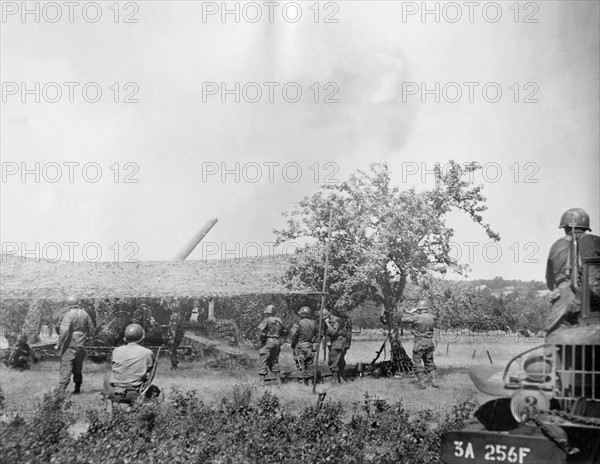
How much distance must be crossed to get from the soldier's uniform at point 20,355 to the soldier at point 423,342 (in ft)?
15.6

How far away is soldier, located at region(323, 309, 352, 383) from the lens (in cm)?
898

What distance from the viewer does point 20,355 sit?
Result: 8906 millimetres

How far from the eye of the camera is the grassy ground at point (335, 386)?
846 centimetres

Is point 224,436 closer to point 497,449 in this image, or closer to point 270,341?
point 270,341

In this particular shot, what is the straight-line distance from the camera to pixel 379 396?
850 centimetres

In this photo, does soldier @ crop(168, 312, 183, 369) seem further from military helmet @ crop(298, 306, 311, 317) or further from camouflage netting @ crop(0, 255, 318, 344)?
military helmet @ crop(298, 306, 311, 317)

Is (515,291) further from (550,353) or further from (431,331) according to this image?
(550,353)

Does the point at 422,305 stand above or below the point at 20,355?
above

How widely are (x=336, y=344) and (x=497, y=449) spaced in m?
4.07

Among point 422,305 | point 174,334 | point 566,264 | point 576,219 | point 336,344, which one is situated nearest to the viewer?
point 566,264

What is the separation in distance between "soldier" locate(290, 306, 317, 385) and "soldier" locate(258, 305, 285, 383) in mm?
244

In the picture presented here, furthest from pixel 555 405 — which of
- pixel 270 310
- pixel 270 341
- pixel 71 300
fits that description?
pixel 71 300

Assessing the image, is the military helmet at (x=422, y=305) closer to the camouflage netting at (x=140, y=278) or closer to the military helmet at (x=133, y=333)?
the camouflage netting at (x=140, y=278)

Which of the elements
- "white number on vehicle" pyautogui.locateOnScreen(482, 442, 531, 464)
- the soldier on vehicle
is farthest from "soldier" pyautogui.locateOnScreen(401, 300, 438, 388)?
the soldier on vehicle
